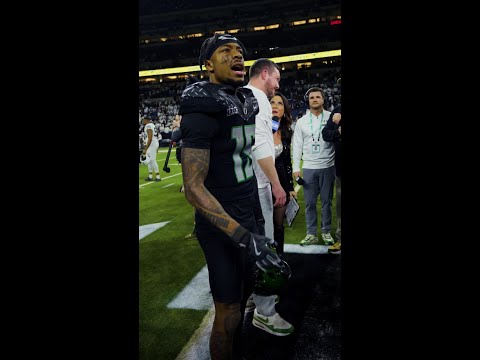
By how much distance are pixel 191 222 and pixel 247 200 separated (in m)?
4.14

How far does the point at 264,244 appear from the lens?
1610mm

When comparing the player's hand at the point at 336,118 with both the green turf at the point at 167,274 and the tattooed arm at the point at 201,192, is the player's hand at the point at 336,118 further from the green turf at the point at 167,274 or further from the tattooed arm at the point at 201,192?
the tattooed arm at the point at 201,192

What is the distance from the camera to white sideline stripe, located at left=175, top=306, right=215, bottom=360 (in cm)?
234

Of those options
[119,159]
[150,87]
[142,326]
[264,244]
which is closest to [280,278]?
[264,244]

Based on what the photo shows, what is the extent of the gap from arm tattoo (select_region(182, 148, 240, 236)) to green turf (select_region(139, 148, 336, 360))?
1301 millimetres

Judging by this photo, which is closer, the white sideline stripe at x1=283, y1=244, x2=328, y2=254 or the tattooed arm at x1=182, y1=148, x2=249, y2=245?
the tattooed arm at x1=182, y1=148, x2=249, y2=245

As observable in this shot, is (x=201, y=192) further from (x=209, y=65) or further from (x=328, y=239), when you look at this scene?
(x=328, y=239)

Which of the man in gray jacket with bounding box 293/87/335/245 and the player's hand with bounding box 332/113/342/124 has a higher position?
the player's hand with bounding box 332/113/342/124

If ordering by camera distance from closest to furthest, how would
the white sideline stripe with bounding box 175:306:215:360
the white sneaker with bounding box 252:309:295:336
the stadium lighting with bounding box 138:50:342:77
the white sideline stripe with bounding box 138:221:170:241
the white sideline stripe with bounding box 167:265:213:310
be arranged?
the white sideline stripe with bounding box 175:306:215:360 → the white sneaker with bounding box 252:309:295:336 → the white sideline stripe with bounding box 167:265:213:310 → the white sideline stripe with bounding box 138:221:170:241 → the stadium lighting with bounding box 138:50:342:77

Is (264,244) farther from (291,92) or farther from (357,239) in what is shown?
(291,92)

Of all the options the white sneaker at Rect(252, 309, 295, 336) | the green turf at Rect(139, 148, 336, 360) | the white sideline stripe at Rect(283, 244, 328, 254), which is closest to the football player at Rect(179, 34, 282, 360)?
the white sneaker at Rect(252, 309, 295, 336)

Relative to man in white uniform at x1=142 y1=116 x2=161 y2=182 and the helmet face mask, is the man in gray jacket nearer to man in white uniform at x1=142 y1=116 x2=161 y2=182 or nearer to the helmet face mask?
the helmet face mask

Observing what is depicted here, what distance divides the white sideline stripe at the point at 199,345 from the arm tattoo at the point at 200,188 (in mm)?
1205

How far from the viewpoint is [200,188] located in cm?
167
